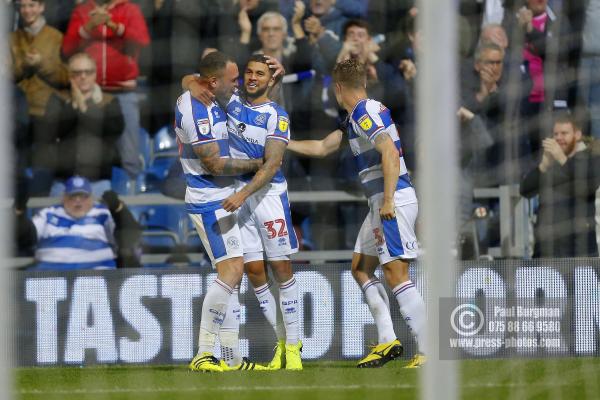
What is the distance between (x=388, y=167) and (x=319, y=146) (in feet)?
2.89

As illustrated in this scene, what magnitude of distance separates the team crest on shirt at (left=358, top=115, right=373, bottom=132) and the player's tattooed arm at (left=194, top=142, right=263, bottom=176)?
68cm

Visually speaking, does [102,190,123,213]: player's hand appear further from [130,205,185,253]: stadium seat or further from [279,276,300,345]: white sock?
[279,276,300,345]: white sock

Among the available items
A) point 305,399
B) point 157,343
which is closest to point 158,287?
point 157,343

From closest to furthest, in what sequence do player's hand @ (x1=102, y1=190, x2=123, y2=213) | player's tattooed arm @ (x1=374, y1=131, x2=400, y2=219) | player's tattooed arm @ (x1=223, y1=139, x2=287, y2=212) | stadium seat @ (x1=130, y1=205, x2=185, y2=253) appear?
player's tattooed arm @ (x1=374, y1=131, x2=400, y2=219) < player's tattooed arm @ (x1=223, y1=139, x2=287, y2=212) < player's hand @ (x1=102, y1=190, x2=123, y2=213) < stadium seat @ (x1=130, y1=205, x2=185, y2=253)

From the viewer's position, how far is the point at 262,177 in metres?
6.89

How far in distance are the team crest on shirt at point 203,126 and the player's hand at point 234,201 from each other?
39 cm

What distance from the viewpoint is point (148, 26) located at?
7363mm

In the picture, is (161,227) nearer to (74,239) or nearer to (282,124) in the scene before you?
(74,239)

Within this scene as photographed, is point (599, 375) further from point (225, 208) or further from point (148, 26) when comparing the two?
point (148, 26)

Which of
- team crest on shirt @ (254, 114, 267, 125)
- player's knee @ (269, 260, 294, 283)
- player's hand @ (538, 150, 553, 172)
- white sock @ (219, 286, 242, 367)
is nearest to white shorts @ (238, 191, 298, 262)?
player's knee @ (269, 260, 294, 283)

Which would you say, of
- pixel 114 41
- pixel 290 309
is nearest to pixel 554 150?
pixel 290 309

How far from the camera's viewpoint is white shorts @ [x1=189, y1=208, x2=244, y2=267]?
22.6 feet

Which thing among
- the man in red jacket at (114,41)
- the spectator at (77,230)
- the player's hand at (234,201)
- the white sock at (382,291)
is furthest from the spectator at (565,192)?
the spectator at (77,230)

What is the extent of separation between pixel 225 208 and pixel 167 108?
4.63 ft
